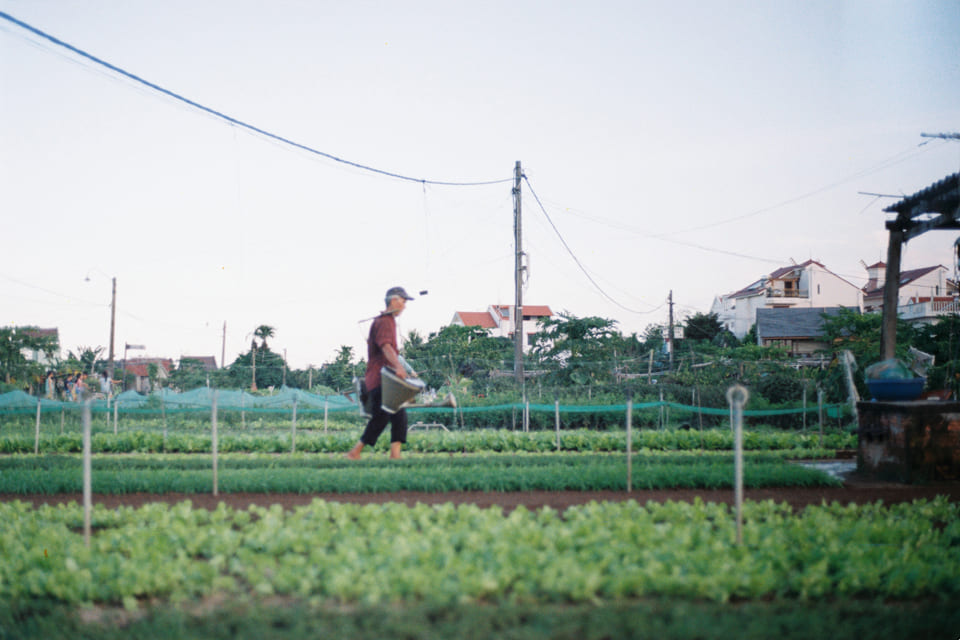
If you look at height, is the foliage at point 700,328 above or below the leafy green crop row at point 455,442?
above

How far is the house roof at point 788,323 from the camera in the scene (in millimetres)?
46656

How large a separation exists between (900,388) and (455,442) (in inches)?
274

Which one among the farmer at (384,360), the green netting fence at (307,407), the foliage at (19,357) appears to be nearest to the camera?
the farmer at (384,360)

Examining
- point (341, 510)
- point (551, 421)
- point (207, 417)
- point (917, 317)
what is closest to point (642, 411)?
point (551, 421)

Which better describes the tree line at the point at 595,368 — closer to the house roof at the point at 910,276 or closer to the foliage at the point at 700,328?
the foliage at the point at 700,328

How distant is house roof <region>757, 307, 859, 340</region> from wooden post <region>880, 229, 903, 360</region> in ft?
118

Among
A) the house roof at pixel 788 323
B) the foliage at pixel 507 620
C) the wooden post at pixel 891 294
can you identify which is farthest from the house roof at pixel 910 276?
the foliage at pixel 507 620

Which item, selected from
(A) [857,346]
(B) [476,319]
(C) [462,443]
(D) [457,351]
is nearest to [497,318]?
(B) [476,319]

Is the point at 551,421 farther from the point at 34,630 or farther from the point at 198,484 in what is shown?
the point at 34,630

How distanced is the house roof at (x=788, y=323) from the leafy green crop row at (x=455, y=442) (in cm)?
3543

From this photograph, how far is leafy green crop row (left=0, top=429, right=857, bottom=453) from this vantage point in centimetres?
1253

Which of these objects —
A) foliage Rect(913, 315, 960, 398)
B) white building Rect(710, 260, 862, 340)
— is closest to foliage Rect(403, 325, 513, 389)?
foliage Rect(913, 315, 960, 398)

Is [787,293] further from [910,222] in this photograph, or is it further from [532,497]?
[532,497]

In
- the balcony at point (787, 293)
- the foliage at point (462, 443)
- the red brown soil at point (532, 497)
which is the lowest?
the foliage at point (462, 443)
